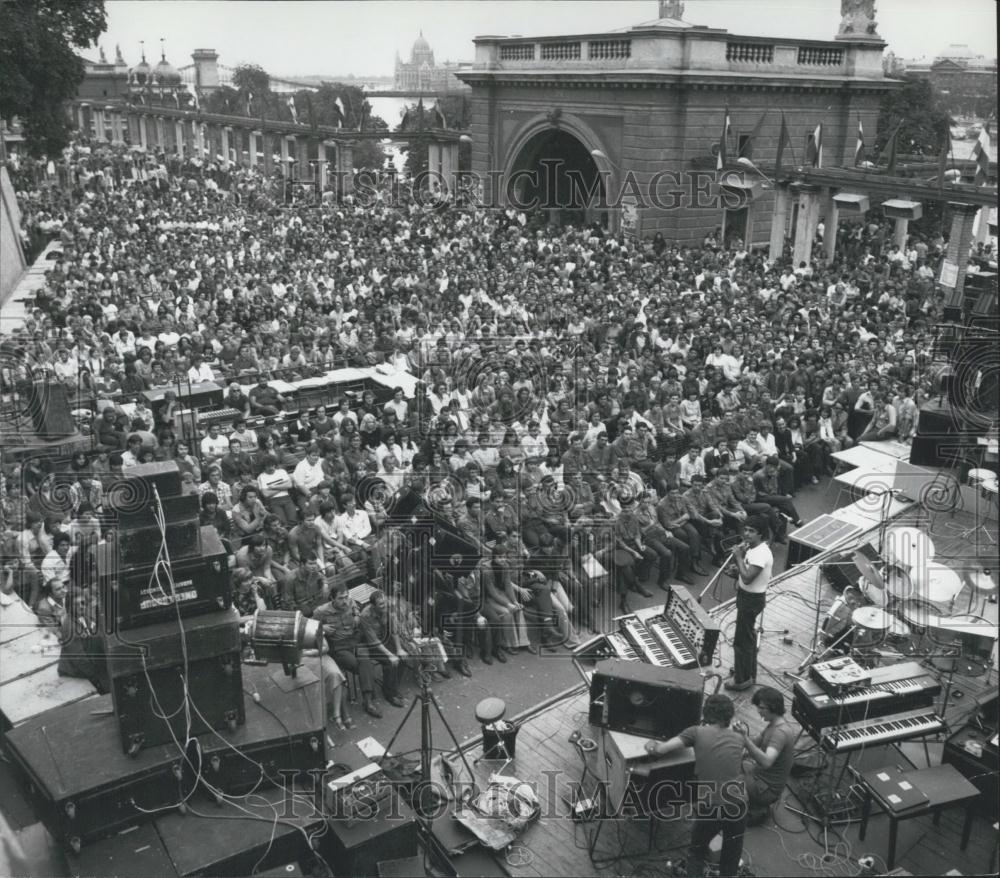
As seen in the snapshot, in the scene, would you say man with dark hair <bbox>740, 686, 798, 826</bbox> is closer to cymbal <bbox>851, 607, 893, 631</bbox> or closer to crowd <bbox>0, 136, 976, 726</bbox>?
cymbal <bbox>851, 607, 893, 631</bbox>

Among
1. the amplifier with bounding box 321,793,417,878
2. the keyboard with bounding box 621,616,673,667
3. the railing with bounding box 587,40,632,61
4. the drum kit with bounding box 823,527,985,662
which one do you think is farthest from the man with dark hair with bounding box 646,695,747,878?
the railing with bounding box 587,40,632,61

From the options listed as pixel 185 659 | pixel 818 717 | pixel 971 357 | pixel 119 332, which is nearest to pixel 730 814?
pixel 818 717

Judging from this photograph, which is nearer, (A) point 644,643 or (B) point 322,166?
(A) point 644,643

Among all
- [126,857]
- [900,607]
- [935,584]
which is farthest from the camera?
[900,607]

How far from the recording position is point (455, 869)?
6816 millimetres

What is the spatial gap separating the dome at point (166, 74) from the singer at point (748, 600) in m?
78.6

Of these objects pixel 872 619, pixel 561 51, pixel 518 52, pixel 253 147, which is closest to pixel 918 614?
pixel 872 619

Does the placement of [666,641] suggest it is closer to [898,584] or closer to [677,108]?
[898,584]

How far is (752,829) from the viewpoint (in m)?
7.00

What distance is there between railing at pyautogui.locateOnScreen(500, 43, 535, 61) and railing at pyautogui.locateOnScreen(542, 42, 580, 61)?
682mm

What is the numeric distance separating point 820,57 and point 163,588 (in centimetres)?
3071

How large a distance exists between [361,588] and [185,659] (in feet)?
12.8

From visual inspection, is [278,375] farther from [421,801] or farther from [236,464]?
[421,801]

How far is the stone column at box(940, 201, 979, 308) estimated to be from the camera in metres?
20.7
